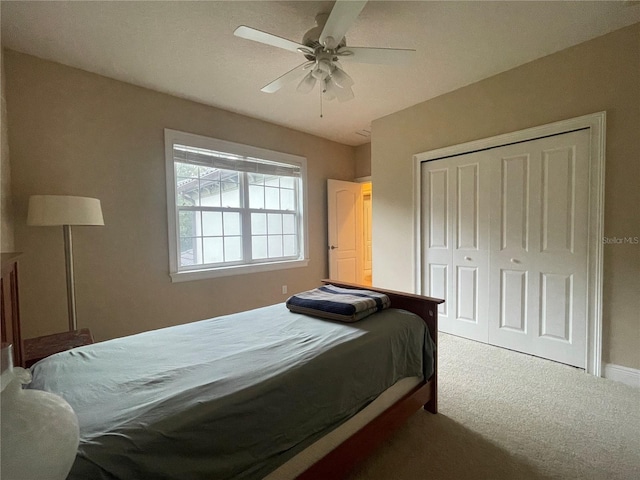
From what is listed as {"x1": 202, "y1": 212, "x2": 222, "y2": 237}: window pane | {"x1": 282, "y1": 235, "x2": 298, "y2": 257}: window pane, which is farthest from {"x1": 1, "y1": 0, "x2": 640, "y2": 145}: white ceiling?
{"x1": 282, "y1": 235, "x2": 298, "y2": 257}: window pane

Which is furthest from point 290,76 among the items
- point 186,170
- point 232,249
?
point 232,249

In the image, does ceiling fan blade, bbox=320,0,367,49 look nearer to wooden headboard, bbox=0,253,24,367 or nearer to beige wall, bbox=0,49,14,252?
wooden headboard, bbox=0,253,24,367

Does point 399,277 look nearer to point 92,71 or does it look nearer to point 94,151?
point 94,151

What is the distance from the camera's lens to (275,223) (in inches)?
163

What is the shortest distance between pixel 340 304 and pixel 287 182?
2.83 meters

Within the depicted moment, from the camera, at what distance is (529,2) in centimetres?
189

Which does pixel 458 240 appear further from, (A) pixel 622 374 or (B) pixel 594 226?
(A) pixel 622 374

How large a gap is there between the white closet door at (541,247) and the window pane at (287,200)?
2553 millimetres

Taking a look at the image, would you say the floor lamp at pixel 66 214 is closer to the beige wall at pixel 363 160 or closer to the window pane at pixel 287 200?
the window pane at pixel 287 200

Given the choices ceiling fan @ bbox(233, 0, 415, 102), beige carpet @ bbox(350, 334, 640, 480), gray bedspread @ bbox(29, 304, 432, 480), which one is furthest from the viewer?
ceiling fan @ bbox(233, 0, 415, 102)

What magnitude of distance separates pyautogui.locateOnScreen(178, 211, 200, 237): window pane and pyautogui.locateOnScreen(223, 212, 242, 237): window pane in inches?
13.6

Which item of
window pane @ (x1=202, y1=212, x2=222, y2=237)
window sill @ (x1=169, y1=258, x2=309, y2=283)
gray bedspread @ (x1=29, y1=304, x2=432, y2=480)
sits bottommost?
gray bedspread @ (x1=29, y1=304, x2=432, y2=480)

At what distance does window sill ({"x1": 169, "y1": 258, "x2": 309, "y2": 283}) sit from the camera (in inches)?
125

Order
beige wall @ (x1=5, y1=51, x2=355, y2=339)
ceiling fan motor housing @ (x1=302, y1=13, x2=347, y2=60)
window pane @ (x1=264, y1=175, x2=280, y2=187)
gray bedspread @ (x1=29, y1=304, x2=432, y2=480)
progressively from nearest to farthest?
gray bedspread @ (x1=29, y1=304, x2=432, y2=480), ceiling fan motor housing @ (x1=302, y1=13, x2=347, y2=60), beige wall @ (x1=5, y1=51, x2=355, y2=339), window pane @ (x1=264, y1=175, x2=280, y2=187)
